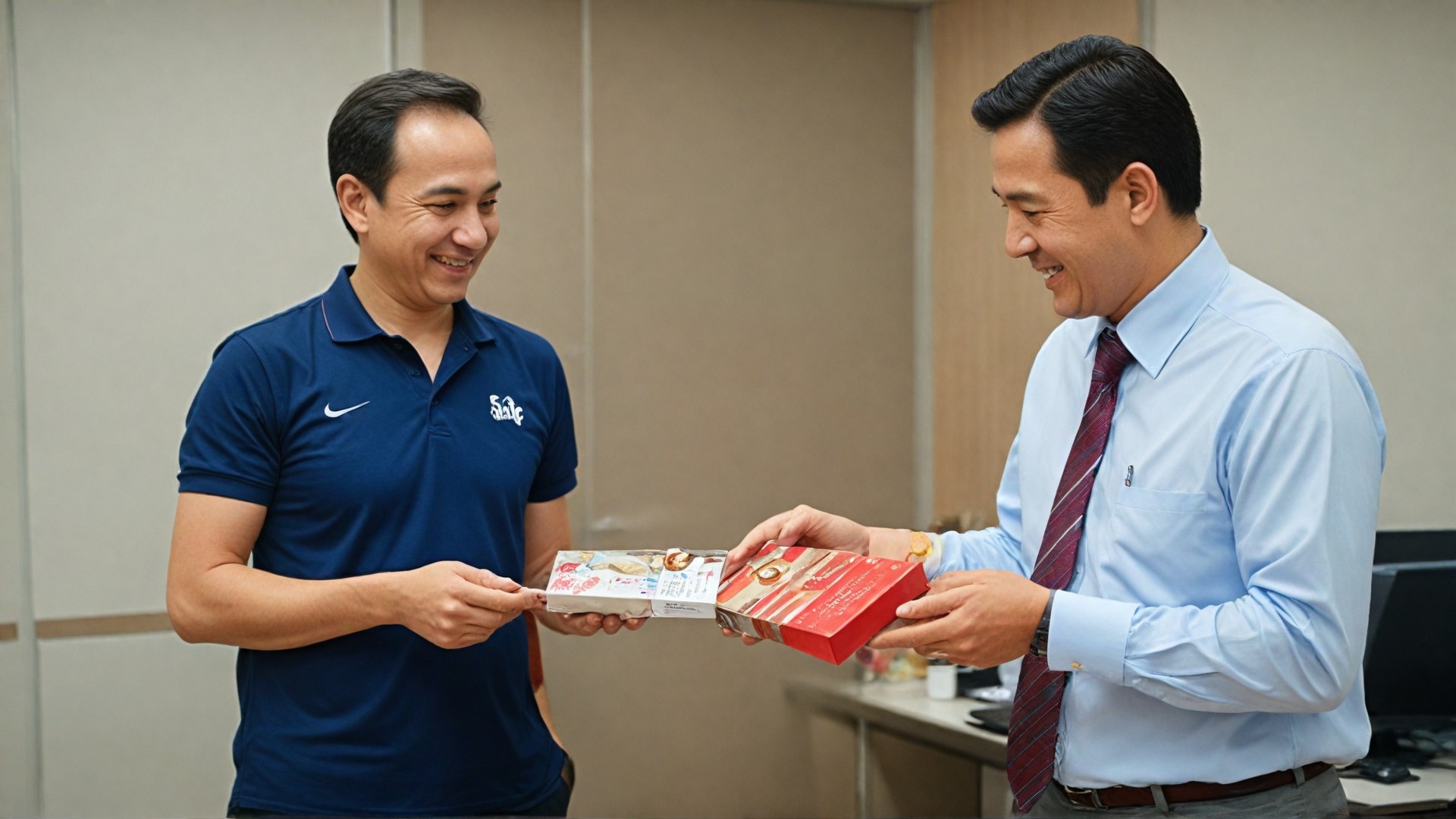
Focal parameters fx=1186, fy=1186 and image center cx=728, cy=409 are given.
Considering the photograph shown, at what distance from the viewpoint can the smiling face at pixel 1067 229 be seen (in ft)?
4.65

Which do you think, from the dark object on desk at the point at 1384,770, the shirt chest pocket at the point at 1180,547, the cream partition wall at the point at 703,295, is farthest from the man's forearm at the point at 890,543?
the cream partition wall at the point at 703,295

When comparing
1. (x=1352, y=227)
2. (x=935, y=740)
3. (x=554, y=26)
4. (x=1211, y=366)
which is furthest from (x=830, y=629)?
(x=554, y=26)

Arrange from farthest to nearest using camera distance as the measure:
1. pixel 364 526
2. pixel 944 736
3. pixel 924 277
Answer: pixel 924 277
pixel 944 736
pixel 364 526

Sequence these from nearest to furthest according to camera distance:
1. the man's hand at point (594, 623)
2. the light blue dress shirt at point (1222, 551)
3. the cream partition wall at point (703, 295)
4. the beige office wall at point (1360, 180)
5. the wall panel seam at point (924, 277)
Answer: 1. the light blue dress shirt at point (1222, 551)
2. the man's hand at point (594, 623)
3. the beige office wall at point (1360, 180)
4. the cream partition wall at point (703, 295)
5. the wall panel seam at point (924, 277)

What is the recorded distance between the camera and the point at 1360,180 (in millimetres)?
2752

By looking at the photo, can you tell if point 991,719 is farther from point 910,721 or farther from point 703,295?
point 703,295

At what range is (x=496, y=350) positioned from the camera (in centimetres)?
177

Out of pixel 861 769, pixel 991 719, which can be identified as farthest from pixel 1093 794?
pixel 861 769

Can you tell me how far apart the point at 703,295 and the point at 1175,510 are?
2.14 meters

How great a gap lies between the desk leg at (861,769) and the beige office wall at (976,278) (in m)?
0.69

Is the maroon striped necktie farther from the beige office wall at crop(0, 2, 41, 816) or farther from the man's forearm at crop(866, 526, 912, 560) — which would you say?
the beige office wall at crop(0, 2, 41, 816)

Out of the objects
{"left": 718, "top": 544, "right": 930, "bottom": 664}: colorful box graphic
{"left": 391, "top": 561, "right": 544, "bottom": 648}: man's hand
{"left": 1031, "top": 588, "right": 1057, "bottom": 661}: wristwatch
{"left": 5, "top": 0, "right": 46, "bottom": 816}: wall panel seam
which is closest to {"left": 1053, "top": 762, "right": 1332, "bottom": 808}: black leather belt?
{"left": 1031, "top": 588, "right": 1057, "bottom": 661}: wristwatch

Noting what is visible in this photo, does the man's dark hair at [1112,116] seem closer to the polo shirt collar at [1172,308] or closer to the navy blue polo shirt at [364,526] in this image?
the polo shirt collar at [1172,308]

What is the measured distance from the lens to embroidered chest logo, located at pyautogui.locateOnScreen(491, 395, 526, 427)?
5.59ft
